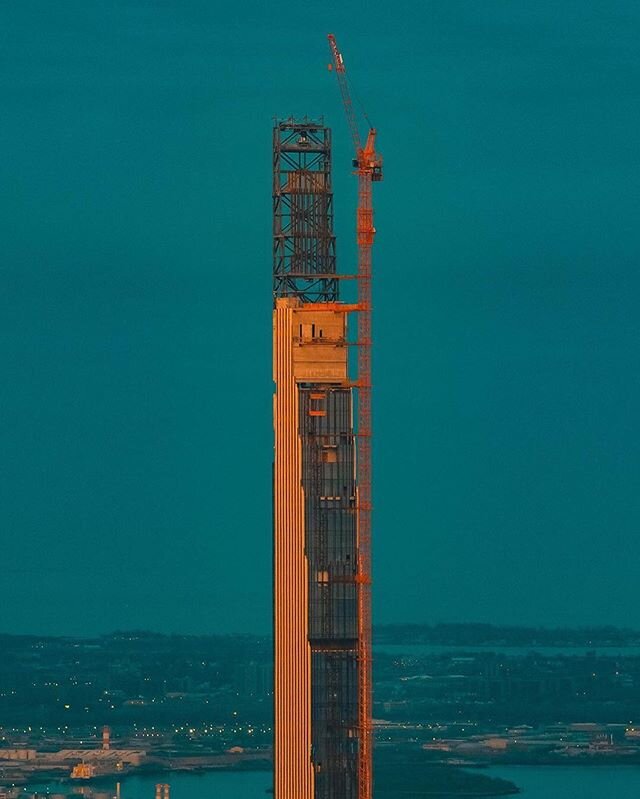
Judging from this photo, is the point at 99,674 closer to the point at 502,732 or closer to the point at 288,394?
the point at 502,732

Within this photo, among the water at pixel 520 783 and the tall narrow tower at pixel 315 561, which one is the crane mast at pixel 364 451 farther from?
the water at pixel 520 783

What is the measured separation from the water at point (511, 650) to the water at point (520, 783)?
2864 cm

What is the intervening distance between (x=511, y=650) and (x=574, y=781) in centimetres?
3845

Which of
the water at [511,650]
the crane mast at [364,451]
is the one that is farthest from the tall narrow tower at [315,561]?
the water at [511,650]

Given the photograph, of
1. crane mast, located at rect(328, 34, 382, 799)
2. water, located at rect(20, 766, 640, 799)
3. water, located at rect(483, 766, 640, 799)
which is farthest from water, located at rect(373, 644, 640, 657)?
crane mast, located at rect(328, 34, 382, 799)

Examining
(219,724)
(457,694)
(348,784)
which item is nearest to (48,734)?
(219,724)

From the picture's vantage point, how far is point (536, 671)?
534 ft

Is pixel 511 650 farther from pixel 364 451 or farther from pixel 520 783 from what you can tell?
pixel 364 451

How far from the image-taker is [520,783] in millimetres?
126750

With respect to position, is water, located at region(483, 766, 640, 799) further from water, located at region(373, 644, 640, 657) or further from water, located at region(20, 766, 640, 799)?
water, located at region(373, 644, 640, 657)

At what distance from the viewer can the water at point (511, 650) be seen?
542 ft

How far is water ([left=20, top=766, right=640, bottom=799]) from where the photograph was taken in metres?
123

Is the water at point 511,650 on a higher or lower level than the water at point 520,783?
higher

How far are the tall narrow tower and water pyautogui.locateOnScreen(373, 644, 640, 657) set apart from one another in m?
96.7
